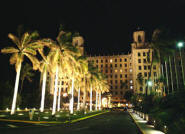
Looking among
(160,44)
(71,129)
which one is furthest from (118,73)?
(71,129)

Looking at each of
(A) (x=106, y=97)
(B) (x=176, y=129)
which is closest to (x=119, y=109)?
(A) (x=106, y=97)

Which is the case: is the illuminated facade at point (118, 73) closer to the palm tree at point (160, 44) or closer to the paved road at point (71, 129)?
the palm tree at point (160, 44)

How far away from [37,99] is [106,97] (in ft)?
142

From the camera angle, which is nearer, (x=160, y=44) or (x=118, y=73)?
(x=160, y=44)

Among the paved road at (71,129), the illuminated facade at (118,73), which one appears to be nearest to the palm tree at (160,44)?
the paved road at (71,129)

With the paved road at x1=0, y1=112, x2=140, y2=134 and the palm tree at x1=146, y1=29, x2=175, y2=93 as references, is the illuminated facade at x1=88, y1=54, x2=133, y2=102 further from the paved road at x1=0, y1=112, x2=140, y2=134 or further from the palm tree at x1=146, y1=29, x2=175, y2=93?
the paved road at x1=0, y1=112, x2=140, y2=134

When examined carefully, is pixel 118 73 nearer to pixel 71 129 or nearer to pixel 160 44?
pixel 160 44

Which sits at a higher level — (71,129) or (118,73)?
(118,73)

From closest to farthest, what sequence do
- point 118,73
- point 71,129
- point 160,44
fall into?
point 71,129, point 160,44, point 118,73

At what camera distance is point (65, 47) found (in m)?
30.0

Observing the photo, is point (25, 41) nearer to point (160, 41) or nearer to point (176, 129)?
point (160, 41)

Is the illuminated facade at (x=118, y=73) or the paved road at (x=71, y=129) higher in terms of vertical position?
the illuminated facade at (x=118, y=73)

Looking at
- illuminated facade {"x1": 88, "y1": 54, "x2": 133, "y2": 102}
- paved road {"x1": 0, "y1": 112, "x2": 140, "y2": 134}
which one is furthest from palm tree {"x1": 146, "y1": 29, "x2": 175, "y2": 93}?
illuminated facade {"x1": 88, "y1": 54, "x2": 133, "y2": 102}

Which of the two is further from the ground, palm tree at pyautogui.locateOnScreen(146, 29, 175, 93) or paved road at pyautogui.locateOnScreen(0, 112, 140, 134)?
palm tree at pyautogui.locateOnScreen(146, 29, 175, 93)
